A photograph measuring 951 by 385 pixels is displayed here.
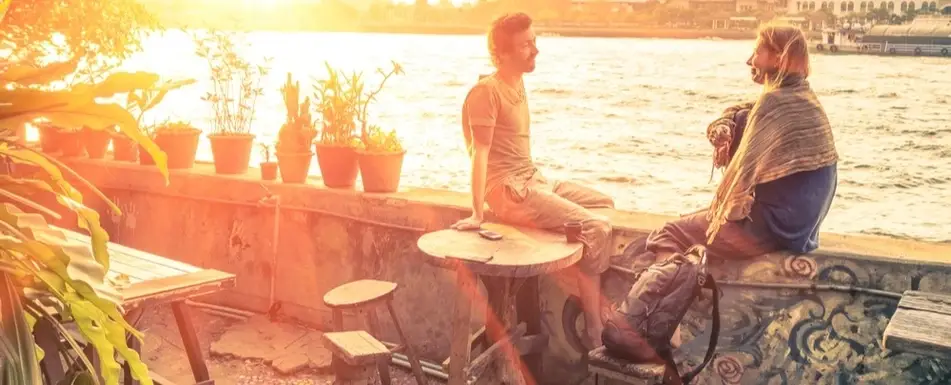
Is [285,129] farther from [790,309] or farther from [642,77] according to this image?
[642,77]

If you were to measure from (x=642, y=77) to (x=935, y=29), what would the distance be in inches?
1316

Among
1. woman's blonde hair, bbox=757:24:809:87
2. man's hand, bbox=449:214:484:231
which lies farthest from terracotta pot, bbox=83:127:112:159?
woman's blonde hair, bbox=757:24:809:87

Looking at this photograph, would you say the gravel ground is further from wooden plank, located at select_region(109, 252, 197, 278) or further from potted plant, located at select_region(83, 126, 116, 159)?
potted plant, located at select_region(83, 126, 116, 159)

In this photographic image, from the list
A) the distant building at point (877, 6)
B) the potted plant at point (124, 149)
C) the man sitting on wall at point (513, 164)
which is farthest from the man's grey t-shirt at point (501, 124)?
the distant building at point (877, 6)

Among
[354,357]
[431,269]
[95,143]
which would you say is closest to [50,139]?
[95,143]

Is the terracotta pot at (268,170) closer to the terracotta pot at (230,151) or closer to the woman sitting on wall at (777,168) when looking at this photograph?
the terracotta pot at (230,151)

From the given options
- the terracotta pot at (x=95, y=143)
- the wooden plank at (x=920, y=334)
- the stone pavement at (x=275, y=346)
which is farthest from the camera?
the terracotta pot at (x=95, y=143)

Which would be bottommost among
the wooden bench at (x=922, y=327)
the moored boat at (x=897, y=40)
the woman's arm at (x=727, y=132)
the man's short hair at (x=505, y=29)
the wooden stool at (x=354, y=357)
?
the moored boat at (x=897, y=40)

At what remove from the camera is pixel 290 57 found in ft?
338

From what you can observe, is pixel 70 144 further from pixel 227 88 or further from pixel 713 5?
pixel 713 5

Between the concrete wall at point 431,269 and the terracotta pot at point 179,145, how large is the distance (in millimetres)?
129

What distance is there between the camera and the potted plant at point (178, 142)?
5.67 m

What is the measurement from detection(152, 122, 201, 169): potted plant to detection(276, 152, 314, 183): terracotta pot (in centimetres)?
77

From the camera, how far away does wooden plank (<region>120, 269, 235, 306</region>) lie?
2982 mm
